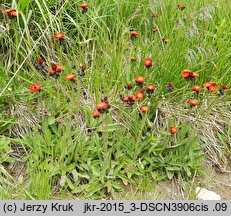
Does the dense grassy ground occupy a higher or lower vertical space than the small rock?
higher

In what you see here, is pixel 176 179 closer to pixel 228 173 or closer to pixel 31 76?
pixel 228 173

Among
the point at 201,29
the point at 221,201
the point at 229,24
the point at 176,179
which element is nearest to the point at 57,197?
the point at 176,179

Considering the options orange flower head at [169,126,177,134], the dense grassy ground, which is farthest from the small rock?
orange flower head at [169,126,177,134]

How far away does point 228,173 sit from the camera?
3.01 meters

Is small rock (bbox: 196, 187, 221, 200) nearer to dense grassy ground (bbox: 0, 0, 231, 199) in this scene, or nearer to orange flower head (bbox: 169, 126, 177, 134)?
dense grassy ground (bbox: 0, 0, 231, 199)

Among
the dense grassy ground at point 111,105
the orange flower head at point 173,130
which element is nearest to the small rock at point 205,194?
the dense grassy ground at point 111,105

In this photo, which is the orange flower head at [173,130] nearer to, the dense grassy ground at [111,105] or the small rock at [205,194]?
the dense grassy ground at [111,105]

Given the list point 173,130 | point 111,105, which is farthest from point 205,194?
point 111,105

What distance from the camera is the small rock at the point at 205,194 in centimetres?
272

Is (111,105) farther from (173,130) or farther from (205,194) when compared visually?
(205,194)

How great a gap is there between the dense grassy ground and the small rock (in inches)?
3.5

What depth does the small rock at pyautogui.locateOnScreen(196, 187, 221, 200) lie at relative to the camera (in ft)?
8.91

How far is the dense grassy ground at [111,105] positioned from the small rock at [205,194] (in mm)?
88

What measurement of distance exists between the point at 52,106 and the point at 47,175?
1.84ft
